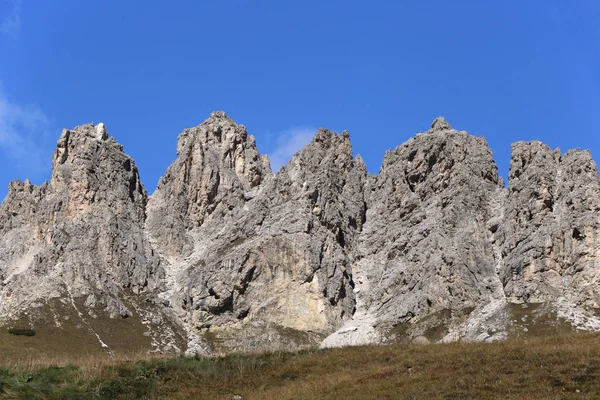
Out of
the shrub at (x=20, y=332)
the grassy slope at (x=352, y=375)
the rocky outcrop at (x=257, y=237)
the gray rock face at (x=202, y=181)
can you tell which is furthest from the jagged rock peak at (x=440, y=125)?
the grassy slope at (x=352, y=375)

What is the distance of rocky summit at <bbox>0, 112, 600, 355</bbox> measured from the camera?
115062mm

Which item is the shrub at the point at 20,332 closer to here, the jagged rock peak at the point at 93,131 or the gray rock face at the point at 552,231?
the jagged rock peak at the point at 93,131

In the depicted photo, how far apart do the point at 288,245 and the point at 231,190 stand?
3776cm

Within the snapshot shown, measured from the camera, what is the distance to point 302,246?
13462cm

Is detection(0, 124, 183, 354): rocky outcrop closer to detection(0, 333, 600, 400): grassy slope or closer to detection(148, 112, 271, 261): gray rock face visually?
detection(148, 112, 271, 261): gray rock face

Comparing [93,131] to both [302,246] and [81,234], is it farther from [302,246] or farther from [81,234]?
[302,246]

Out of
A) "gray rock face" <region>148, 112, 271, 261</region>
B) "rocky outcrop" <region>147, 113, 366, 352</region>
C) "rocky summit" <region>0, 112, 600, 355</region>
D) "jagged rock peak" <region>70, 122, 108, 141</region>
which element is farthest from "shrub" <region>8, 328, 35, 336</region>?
"jagged rock peak" <region>70, 122, 108, 141</region>

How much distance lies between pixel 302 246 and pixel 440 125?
50669 mm

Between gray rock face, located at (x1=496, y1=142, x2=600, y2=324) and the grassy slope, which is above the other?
gray rock face, located at (x1=496, y1=142, x2=600, y2=324)

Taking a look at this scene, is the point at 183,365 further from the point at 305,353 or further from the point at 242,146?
the point at 242,146

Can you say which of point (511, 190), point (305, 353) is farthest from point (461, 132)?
point (305, 353)

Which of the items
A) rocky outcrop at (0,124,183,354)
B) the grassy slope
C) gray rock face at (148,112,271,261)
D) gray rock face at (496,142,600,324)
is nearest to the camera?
the grassy slope

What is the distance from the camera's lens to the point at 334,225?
147625 mm

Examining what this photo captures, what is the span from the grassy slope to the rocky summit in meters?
68.3
